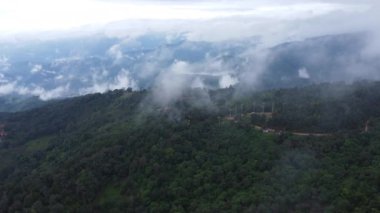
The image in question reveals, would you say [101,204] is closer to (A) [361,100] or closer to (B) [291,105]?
(B) [291,105]

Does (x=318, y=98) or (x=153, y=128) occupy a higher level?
(x=318, y=98)

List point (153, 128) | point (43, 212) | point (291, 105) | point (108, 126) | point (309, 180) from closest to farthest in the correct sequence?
point (309, 180), point (43, 212), point (153, 128), point (291, 105), point (108, 126)

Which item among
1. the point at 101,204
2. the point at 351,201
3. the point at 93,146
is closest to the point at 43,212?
the point at 101,204

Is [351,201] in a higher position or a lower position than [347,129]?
lower

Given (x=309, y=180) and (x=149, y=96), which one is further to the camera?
(x=149, y=96)

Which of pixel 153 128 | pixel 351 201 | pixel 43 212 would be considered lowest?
pixel 43 212

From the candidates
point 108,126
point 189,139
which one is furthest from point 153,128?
point 108,126

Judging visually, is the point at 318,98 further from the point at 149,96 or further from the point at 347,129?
the point at 149,96

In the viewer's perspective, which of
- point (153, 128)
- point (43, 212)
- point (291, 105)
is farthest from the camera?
point (291, 105)
